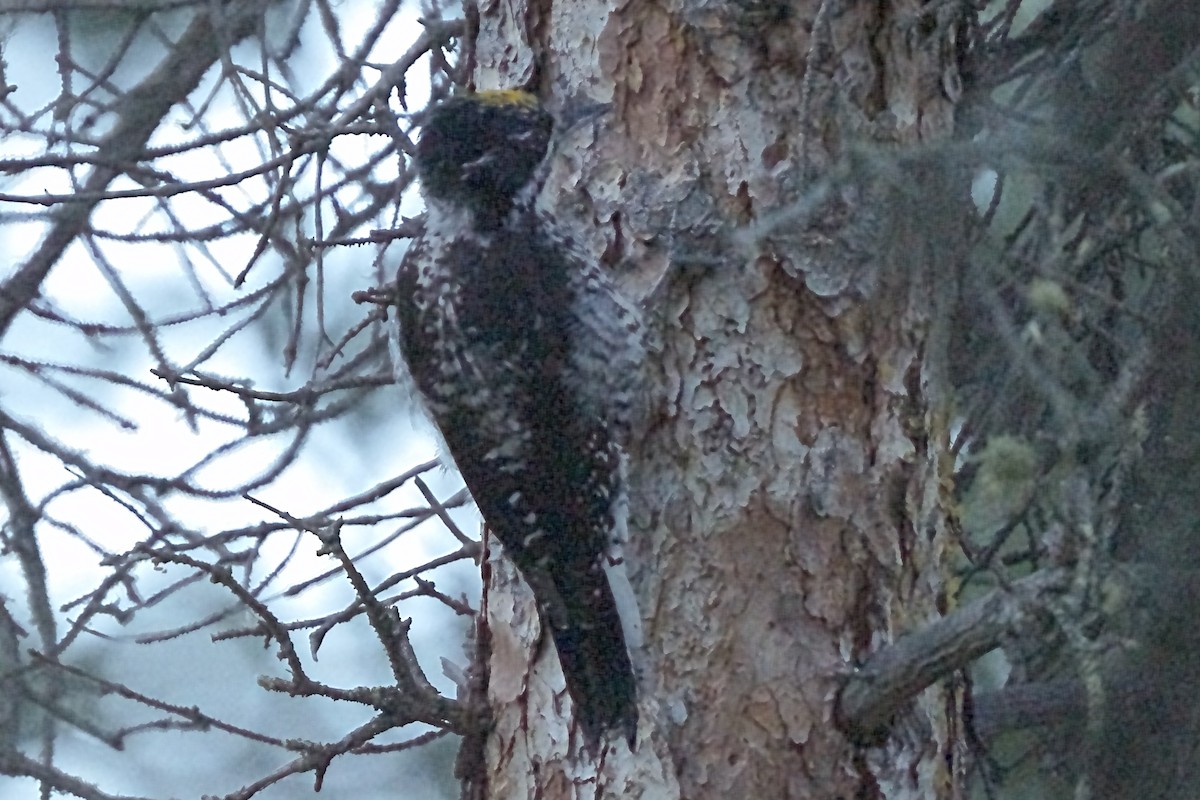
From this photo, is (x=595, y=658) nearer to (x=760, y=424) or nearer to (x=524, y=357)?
(x=760, y=424)

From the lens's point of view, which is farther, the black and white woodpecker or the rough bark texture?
the black and white woodpecker

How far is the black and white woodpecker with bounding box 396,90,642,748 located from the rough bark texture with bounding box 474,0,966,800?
0.24 feet

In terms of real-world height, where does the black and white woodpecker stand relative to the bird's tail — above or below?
above

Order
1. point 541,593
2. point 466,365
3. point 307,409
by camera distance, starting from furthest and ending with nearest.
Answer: point 307,409 → point 466,365 → point 541,593

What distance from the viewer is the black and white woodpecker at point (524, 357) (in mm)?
2291

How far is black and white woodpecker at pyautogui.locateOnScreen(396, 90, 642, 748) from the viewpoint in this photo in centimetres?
229

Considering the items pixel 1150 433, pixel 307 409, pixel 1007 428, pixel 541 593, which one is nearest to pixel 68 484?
pixel 307 409

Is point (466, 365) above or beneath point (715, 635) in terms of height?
above

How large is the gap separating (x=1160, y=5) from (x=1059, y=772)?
1.44 m

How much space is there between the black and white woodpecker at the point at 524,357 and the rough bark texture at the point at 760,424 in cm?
7

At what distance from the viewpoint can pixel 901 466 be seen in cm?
220

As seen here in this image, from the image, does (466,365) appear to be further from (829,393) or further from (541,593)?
(829,393)

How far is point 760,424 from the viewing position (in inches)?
86.2

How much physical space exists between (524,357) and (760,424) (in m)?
0.50
